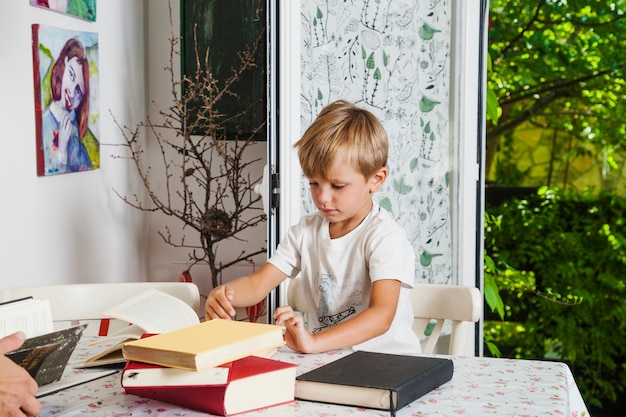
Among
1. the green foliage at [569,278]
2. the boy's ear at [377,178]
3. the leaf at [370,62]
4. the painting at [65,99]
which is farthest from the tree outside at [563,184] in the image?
the boy's ear at [377,178]

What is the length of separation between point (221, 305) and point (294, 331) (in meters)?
0.25

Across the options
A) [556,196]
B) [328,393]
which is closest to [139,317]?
[328,393]

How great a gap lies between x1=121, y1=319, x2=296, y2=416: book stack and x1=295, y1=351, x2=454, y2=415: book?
5 centimetres

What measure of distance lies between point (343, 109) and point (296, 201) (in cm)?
75

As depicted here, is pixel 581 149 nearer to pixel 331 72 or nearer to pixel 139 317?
pixel 331 72

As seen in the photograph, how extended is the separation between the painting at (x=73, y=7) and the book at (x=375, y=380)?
1.73m

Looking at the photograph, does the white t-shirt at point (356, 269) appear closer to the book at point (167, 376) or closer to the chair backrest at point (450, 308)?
the chair backrest at point (450, 308)

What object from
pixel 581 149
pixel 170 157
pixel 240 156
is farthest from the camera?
pixel 581 149

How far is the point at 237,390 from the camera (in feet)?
4.00

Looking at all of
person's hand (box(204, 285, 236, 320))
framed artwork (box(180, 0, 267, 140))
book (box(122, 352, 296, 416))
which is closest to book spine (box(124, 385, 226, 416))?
book (box(122, 352, 296, 416))

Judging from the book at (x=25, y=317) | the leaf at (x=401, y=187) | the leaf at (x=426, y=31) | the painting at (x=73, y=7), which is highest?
the painting at (x=73, y=7)

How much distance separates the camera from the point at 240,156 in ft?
10.6

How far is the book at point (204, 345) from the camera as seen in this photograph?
3.93ft

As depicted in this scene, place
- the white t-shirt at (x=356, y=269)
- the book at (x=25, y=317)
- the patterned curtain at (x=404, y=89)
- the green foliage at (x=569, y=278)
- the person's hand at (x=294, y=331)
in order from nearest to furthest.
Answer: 1. the book at (x=25, y=317)
2. the person's hand at (x=294, y=331)
3. the white t-shirt at (x=356, y=269)
4. the patterned curtain at (x=404, y=89)
5. the green foliage at (x=569, y=278)
